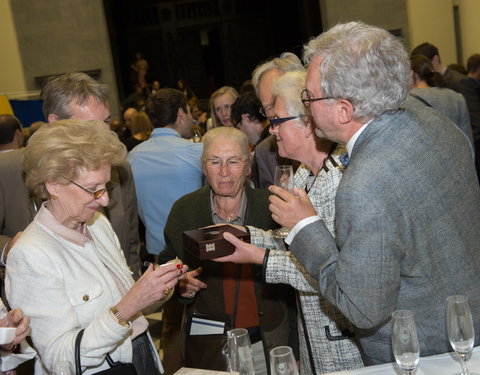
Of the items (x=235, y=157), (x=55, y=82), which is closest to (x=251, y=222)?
(x=235, y=157)

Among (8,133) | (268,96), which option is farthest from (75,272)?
(8,133)

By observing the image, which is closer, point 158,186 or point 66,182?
point 66,182

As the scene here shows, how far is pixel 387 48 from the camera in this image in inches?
71.6

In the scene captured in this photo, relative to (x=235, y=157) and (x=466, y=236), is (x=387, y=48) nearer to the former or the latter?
(x=466, y=236)

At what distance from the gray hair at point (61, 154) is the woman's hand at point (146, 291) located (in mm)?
480

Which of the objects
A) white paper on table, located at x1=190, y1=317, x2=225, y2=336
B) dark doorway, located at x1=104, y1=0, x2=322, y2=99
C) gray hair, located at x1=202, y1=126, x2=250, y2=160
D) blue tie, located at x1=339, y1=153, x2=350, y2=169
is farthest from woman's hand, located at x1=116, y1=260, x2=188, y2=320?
dark doorway, located at x1=104, y1=0, x2=322, y2=99

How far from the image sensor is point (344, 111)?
1862 millimetres

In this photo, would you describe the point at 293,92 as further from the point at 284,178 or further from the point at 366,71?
the point at 366,71

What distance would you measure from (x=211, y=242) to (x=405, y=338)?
1.01 meters

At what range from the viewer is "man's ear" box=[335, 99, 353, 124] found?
184 centimetres

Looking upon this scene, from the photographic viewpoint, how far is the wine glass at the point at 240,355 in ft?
5.73

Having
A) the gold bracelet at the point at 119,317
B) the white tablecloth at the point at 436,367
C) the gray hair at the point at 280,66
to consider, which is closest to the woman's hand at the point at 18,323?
the gold bracelet at the point at 119,317

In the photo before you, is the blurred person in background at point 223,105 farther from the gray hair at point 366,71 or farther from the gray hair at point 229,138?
the gray hair at point 366,71

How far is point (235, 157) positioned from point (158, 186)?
1.51m
